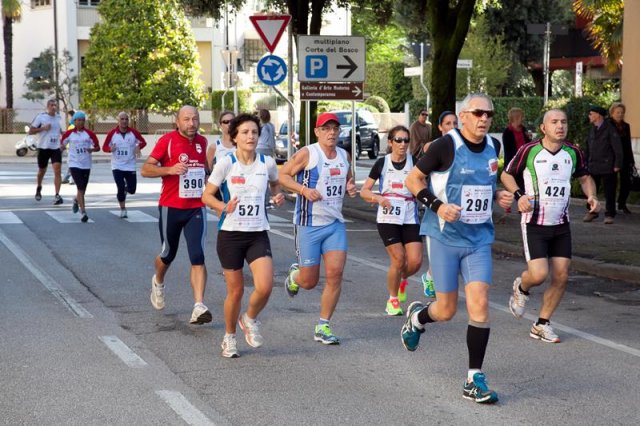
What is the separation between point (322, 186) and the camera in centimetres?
915

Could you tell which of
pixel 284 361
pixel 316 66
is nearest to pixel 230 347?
pixel 284 361

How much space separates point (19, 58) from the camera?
5484cm

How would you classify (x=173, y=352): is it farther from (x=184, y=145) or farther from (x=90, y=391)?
(x=184, y=145)

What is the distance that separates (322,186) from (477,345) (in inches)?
93.9

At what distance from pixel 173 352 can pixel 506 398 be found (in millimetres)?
2679

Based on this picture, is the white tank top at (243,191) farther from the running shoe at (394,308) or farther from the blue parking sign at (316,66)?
the blue parking sign at (316,66)

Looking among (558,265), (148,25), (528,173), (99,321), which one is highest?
(148,25)

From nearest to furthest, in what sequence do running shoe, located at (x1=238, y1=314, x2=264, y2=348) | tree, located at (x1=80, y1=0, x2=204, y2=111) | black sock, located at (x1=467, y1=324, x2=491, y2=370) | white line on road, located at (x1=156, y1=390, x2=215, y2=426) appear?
white line on road, located at (x1=156, y1=390, x2=215, y2=426) < black sock, located at (x1=467, y1=324, x2=491, y2=370) < running shoe, located at (x1=238, y1=314, x2=264, y2=348) < tree, located at (x1=80, y1=0, x2=204, y2=111)

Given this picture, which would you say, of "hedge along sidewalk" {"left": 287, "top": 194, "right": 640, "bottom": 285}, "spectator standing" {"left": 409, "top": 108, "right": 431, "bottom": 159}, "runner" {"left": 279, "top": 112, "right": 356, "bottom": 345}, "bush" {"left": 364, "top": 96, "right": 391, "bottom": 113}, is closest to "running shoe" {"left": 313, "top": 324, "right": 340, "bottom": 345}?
"runner" {"left": 279, "top": 112, "right": 356, "bottom": 345}

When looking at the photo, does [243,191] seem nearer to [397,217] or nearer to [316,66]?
[397,217]

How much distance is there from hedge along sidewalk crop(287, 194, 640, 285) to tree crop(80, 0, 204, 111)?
26687 mm

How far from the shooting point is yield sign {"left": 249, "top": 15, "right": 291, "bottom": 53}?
75.5 feet

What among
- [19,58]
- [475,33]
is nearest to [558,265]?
[475,33]

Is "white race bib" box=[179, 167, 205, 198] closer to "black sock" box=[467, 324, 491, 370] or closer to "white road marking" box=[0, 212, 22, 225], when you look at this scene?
"black sock" box=[467, 324, 491, 370]
